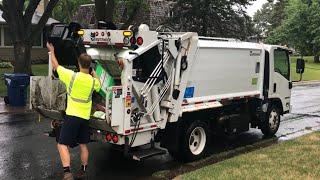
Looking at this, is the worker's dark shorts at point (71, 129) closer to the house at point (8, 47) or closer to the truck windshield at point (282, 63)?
the truck windshield at point (282, 63)

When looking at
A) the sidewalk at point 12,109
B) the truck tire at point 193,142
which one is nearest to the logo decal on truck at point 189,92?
the truck tire at point 193,142

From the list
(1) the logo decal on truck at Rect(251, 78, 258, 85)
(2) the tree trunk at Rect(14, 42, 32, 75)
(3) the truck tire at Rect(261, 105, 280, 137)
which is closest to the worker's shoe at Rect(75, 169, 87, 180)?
(1) the logo decal on truck at Rect(251, 78, 258, 85)

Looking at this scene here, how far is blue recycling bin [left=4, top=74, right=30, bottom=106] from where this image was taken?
1568 centimetres

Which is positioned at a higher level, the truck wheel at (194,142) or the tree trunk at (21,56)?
the tree trunk at (21,56)

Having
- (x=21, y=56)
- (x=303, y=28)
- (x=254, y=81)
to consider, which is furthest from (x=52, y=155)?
(x=303, y=28)

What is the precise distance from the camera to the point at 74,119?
24.0 ft

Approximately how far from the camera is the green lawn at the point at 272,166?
7.52 metres

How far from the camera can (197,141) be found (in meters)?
9.50

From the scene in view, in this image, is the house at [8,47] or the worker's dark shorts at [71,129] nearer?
the worker's dark shorts at [71,129]

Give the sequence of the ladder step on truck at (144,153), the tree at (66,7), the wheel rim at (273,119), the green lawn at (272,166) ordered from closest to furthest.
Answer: the green lawn at (272,166), the ladder step on truck at (144,153), the wheel rim at (273,119), the tree at (66,7)

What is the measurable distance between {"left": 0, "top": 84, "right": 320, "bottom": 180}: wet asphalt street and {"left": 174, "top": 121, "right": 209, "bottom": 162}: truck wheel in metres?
0.26

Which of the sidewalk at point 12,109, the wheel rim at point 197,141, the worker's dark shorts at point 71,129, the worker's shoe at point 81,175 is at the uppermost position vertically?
the worker's dark shorts at point 71,129

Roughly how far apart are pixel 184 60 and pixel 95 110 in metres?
1.82

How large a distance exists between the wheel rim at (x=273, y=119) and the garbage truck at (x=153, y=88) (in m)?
1.71
